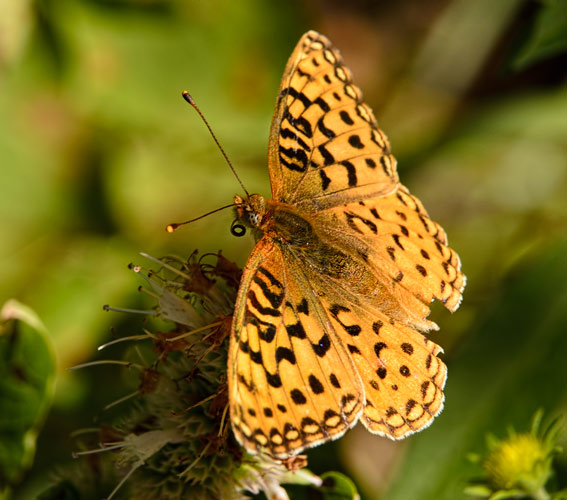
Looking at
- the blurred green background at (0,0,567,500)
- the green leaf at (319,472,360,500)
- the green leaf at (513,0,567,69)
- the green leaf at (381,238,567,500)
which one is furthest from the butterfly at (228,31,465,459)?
the blurred green background at (0,0,567,500)

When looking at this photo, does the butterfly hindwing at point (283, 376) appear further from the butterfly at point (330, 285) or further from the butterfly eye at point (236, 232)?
the butterfly eye at point (236, 232)

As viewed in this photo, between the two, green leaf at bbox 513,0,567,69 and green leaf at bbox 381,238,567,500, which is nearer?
green leaf at bbox 513,0,567,69

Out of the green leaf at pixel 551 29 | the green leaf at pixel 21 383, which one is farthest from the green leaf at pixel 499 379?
the green leaf at pixel 21 383

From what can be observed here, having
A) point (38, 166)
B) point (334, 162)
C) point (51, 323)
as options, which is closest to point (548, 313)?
point (334, 162)

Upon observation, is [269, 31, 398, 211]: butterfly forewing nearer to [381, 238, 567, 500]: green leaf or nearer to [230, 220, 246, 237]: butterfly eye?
[230, 220, 246, 237]: butterfly eye

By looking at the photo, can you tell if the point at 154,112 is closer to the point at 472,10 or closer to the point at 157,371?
the point at 472,10

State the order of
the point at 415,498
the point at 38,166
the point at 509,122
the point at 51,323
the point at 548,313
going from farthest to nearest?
1. the point at 38,166
2. the point at 509,122
3. the point at 51,323
4. the point at 548,313
5. the point at 415,498

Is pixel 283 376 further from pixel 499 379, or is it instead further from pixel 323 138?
pixel 499 379

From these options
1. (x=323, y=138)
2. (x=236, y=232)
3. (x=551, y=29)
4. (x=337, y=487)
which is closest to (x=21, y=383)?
(x=236, y=232)
